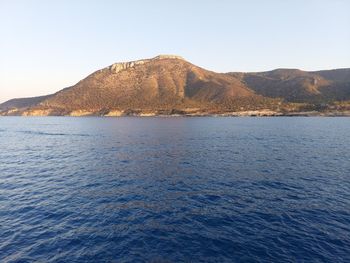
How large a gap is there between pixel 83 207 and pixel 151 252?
46.1 ft

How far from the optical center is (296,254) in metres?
22.6

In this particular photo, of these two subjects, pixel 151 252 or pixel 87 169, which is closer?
pixel 151 252

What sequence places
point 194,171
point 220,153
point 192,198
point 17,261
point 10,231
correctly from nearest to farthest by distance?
point 17,261 → point 10,231 → point 192,198 → point 194,171 → point 220,153

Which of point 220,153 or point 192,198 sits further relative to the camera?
point 220,153

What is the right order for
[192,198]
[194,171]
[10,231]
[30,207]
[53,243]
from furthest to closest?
[194,171]
[192,198]
[30,207]
[10,231]
[53,243]

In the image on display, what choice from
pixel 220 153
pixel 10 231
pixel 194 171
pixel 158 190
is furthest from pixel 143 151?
pixel 10 231

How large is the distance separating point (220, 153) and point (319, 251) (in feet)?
161

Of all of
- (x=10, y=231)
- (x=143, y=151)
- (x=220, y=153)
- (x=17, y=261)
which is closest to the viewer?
(x=17, y=261)

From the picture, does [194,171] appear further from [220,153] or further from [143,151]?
[143,151]

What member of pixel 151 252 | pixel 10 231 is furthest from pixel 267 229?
pixel 10 231

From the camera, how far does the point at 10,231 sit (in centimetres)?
2689

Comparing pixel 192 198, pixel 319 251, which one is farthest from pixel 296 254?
pixel 192 198

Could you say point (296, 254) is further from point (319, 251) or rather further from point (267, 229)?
point (267, 229)

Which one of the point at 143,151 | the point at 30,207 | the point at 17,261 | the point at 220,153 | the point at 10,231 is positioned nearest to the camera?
the point at 17,261
